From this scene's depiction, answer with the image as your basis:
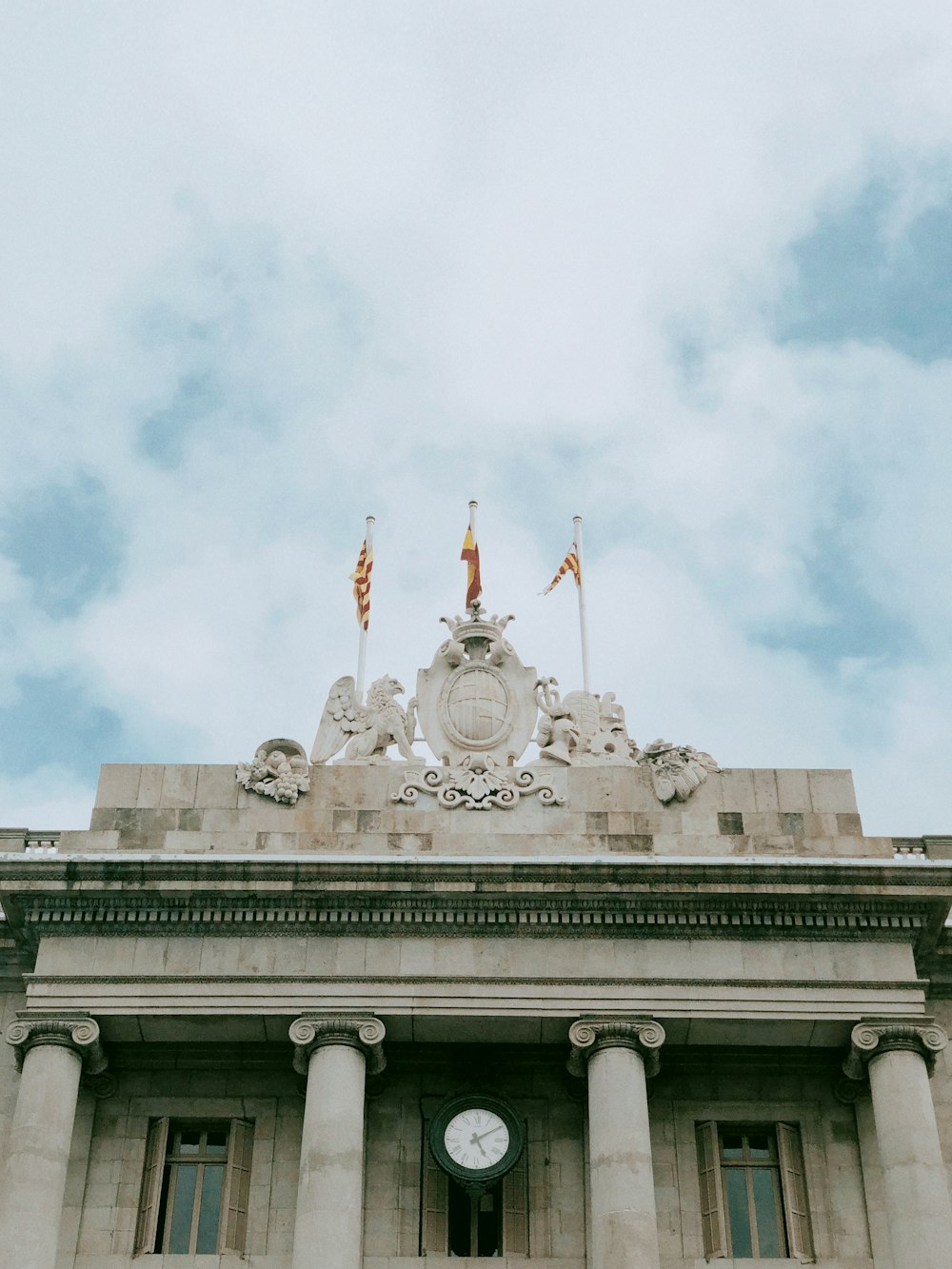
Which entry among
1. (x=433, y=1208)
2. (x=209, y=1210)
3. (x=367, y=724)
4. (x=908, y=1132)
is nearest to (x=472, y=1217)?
(x=433, y=1208)

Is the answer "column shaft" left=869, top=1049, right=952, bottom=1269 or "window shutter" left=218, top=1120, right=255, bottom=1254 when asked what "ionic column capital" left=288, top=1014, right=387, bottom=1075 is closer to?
"window shutter" left=218, top=1120, right=255, bottom=1254

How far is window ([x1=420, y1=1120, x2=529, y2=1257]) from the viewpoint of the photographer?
3127 cm

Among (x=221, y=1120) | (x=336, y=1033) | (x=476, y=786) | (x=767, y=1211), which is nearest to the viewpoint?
(x=336, y=1033)

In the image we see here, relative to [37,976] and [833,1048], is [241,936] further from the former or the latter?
[833,1048]

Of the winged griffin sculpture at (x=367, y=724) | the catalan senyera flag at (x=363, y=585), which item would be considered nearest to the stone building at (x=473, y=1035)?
the winged griffin sculpture at (x=367, y=724)

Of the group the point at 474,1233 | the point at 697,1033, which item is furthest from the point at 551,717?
the point at 474,1233

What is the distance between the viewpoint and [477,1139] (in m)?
31.8

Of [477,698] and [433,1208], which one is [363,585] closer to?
[477,698]

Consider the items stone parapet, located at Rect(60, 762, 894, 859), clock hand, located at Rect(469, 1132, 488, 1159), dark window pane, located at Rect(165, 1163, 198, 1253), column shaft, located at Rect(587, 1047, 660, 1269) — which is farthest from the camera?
stone parapet, located at Rect(60, 762, 894, 859)

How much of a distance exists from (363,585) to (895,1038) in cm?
1420

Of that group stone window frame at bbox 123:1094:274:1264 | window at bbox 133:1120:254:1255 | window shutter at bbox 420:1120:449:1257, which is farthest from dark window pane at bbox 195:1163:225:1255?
window shutter at bbox 420:1120:449:1257

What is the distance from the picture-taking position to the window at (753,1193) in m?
31.3

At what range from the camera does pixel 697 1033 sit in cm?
3222

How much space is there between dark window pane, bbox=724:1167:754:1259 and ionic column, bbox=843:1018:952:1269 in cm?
240
